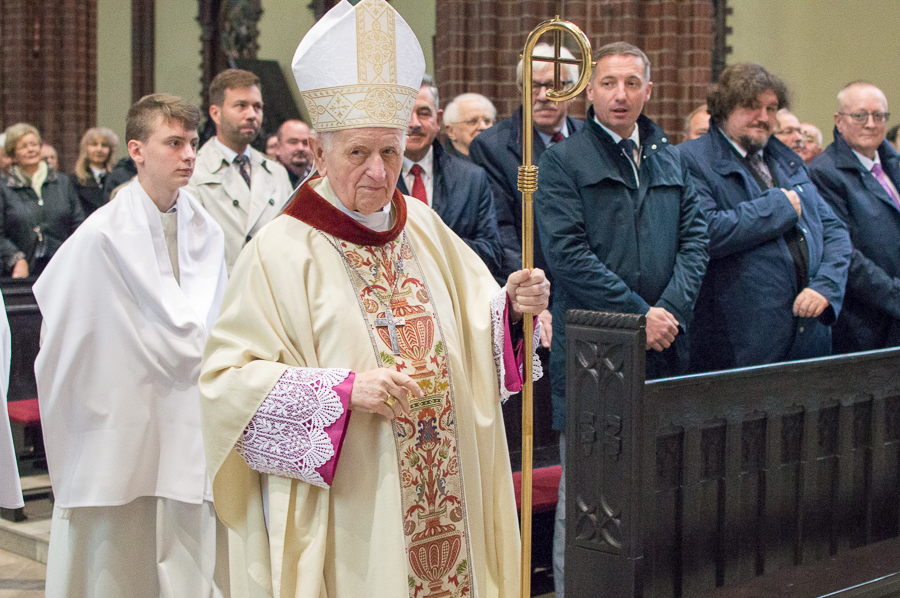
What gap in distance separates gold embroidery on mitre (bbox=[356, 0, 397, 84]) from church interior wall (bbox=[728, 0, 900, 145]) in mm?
8153

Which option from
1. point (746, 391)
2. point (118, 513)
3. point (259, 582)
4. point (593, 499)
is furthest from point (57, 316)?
point (746, 391)

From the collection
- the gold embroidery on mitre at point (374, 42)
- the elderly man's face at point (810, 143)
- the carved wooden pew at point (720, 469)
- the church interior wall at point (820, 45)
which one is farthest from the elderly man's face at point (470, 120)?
the church interior wall at point (820, 45)

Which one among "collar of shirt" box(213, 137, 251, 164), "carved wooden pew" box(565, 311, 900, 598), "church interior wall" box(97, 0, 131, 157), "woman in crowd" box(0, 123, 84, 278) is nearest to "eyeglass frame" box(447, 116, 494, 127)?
"collar of shirt" box(213, 137, 251, 164)

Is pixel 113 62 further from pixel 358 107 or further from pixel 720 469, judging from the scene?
pixel 358 107

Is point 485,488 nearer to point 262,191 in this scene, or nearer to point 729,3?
point 262,191

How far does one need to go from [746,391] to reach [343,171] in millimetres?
1983

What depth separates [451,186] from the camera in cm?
456

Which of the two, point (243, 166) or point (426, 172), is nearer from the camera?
point (426, 172)

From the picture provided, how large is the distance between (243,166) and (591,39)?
286 cm

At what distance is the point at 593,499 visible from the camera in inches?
137

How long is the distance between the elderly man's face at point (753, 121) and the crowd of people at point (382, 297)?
0.04ft

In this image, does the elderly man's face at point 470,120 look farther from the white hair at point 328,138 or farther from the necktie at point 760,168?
the white hair at point 328,138

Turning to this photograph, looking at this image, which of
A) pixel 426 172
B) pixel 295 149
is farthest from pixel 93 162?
pixel 426 172

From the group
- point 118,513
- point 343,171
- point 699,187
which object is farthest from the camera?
point 699,187
